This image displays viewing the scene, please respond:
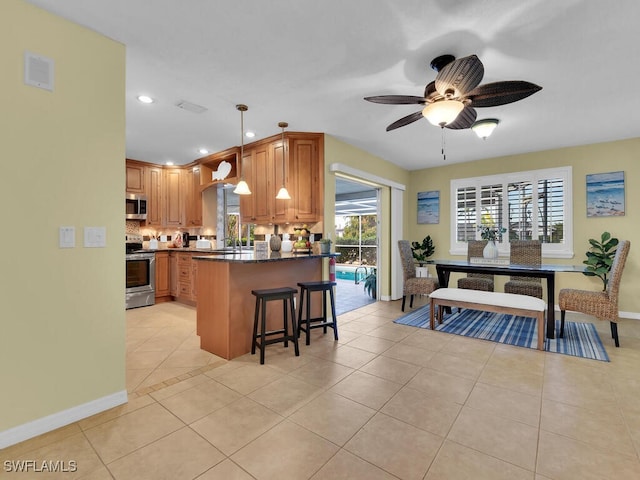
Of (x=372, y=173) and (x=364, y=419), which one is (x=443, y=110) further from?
(x=372, y=173)

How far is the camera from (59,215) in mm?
1827

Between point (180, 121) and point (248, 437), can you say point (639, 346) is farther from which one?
point (180, 121)

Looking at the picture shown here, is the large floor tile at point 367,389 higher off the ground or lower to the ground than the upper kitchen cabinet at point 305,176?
lower

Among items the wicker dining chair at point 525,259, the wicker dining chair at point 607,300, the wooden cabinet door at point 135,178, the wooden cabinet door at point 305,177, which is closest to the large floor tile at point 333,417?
the wooden cabinet door at point 305,177

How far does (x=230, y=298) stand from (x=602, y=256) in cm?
494

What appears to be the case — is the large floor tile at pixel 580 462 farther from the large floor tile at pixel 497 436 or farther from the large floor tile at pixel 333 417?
the large floor tile at pixel 333 417

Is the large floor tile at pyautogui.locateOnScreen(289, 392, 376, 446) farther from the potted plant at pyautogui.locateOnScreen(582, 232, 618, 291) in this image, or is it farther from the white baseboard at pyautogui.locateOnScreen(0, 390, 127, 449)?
the potted plant at pyautogui.locateOnScreen(582, 232, 618, 291)

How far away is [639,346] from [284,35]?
14.6 ft

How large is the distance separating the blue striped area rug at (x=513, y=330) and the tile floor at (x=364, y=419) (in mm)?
210

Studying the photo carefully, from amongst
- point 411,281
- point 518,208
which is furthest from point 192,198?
point 518,208

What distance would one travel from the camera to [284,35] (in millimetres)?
2064

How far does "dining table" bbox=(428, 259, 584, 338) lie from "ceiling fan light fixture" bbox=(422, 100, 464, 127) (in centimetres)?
213

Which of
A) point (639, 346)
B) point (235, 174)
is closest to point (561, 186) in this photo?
point (639, 346)

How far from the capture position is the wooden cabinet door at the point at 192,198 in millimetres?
5574
